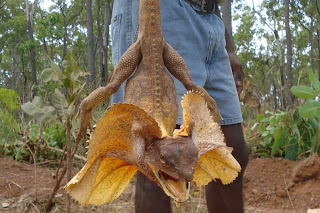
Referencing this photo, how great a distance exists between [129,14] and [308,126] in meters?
3.93

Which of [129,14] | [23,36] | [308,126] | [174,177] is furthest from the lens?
[23,36]

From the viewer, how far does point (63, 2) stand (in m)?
22.8

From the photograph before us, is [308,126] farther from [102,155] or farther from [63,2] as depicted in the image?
[63,2]

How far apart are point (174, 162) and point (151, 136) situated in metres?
0.09

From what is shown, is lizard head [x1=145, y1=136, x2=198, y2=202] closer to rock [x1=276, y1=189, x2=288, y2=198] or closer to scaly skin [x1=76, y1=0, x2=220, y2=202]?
scaly skin [x1=76, y1=0, x2=220, y2=202]

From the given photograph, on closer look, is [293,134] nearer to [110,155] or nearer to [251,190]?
[251,190]

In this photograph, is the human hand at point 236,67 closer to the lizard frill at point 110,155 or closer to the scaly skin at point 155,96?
the scaly skin at point 155,96

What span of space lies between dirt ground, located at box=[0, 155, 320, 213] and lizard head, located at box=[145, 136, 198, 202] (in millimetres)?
2647

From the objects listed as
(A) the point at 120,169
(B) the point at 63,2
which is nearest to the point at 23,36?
(B) the point at 63,2

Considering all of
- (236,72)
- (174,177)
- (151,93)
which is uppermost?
(236,72)

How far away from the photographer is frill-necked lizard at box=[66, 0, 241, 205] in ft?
2.65

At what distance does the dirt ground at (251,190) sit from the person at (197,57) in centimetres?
115

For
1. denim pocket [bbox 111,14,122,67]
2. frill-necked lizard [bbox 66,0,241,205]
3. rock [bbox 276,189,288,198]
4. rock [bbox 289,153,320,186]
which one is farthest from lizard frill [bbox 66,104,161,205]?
rock [bbox 289,153,320,186]

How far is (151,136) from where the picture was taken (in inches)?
32.9
